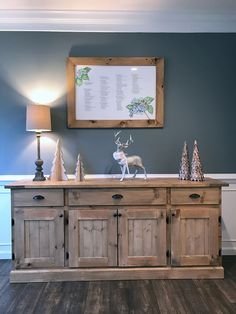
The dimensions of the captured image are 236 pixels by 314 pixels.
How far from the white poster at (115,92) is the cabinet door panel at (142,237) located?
42.4 inches

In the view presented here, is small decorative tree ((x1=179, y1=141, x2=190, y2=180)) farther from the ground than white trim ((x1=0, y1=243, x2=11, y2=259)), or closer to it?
farther from the ground

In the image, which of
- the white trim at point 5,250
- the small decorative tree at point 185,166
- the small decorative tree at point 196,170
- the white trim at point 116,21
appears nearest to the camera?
the small decorative tree at point 196,170

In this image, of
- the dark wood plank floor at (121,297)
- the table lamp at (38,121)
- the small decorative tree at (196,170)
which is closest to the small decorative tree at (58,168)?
the table lamp at (38,121)

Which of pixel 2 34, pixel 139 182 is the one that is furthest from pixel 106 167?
pixel 2 34

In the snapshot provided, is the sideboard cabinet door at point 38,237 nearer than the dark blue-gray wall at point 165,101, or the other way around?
the sideboard cabinet door at point 38,237

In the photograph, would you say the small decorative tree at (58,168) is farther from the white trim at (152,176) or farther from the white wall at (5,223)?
the white wall at (5,223)

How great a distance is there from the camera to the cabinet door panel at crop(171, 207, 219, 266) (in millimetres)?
2699

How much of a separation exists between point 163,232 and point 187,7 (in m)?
2.25

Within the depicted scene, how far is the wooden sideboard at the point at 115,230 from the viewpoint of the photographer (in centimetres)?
265

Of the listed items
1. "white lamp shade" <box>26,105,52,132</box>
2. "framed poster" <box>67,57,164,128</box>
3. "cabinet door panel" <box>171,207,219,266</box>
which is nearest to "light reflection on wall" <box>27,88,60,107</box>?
"framed poster" <box>67,57,164,128</box>

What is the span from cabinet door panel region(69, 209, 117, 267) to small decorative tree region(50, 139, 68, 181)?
42 cm

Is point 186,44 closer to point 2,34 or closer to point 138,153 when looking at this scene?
point 138,153

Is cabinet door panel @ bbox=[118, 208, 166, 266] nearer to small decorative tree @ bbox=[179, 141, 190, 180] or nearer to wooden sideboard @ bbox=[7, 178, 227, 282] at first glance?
wooden sideboard @ bbox=[7, 178, 227, 282]

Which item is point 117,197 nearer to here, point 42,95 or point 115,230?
point 115,230
